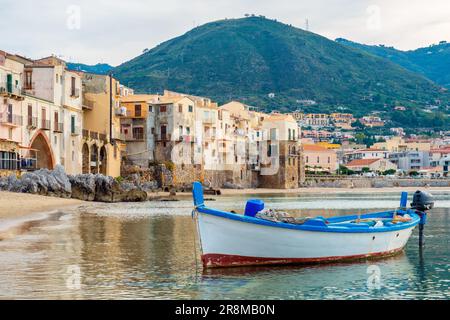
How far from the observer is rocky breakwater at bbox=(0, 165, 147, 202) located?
183 feet

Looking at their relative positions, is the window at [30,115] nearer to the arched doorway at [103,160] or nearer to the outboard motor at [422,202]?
the arched doorway at [103,160]

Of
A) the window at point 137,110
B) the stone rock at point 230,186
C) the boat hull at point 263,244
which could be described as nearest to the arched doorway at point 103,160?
the window at point 137,110

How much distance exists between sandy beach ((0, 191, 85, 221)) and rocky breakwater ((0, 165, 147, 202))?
7.25 feet

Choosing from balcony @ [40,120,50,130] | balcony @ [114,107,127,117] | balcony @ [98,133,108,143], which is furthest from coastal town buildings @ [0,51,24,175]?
balcony @ [114,107,127,117]

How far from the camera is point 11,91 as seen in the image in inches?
2356

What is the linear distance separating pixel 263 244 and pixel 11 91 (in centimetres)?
4312

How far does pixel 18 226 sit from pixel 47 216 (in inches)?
297

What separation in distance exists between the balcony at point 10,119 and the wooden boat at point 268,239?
4083cm

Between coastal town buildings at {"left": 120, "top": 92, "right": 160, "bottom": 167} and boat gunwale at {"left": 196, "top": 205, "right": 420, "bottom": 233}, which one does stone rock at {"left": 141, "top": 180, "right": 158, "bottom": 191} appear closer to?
coastal town buildings at {"left": 120, "top": 92, "right": 160, "bottom": 167}

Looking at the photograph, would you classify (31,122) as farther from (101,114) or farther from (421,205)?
(421,205)

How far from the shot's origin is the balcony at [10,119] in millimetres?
58844

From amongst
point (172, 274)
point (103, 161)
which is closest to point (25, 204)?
point (172, 274)
